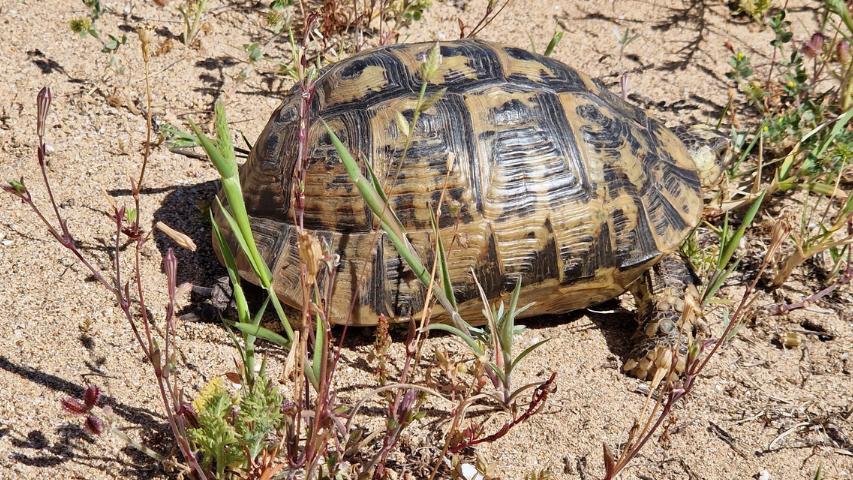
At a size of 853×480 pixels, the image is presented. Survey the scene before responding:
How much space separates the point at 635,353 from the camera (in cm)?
370

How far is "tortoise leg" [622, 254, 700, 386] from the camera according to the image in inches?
145

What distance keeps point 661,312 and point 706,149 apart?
1.07 m

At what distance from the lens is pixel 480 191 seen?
11.4ft

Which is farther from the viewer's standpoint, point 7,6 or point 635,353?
point 7,6

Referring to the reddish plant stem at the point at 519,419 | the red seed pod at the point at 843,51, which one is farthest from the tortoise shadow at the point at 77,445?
the red seed pod at the point at 843,51

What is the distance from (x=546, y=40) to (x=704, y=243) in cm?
206

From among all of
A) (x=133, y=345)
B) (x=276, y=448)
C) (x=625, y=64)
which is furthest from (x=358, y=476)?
(x=625, y=64)

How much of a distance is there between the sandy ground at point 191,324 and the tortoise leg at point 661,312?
0.12 metres

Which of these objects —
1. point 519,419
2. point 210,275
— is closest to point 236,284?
point 519,419

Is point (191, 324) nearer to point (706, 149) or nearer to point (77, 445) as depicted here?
point (77, 445)

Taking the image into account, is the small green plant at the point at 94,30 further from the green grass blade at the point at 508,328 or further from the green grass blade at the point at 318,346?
the green grass blade at the point at 508,328

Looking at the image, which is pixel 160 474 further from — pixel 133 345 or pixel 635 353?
pixel 635 353

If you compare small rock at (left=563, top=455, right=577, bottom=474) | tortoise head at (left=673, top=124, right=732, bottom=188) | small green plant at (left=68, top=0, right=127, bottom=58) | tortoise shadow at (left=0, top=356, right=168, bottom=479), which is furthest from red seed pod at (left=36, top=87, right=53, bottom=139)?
tortoise head at (left=673, top=124, right=732, bottom=188)

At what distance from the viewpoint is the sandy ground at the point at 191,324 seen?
3.19 m
